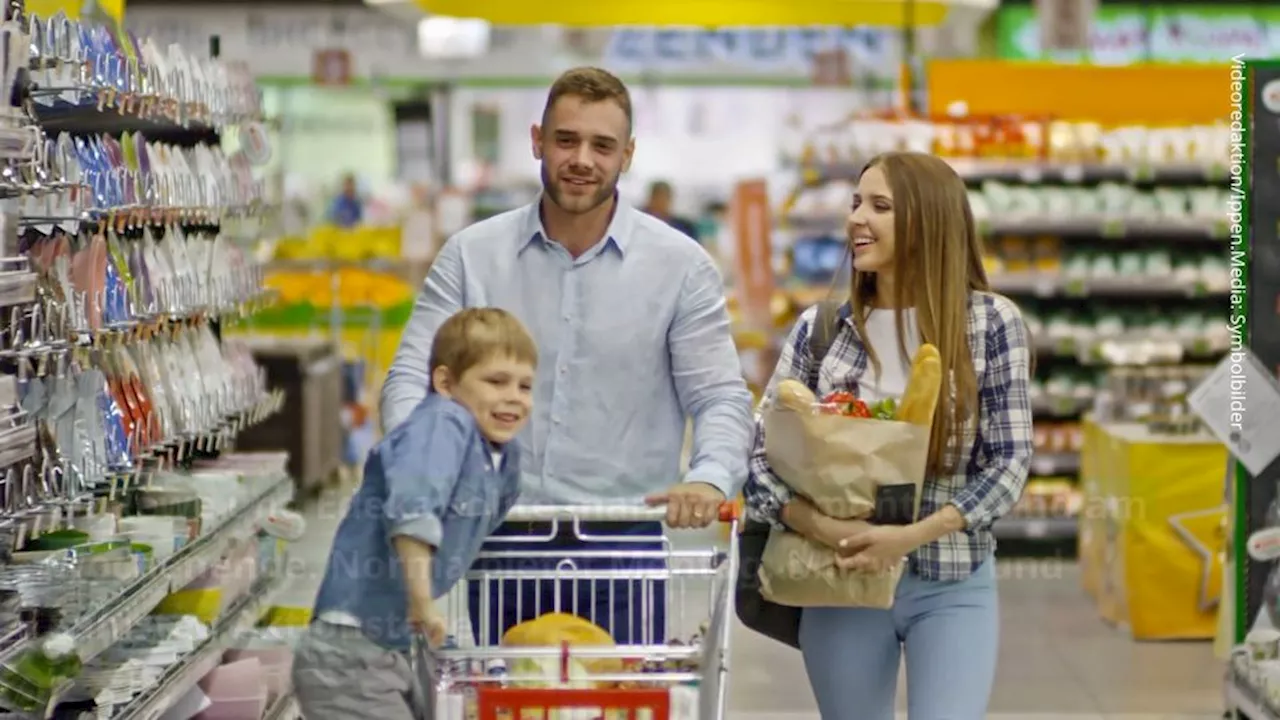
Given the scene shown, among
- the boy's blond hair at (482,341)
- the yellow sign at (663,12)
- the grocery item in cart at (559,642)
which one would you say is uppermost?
the yellow sign at (663,12)

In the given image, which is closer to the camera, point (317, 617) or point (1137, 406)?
point (317, 617)

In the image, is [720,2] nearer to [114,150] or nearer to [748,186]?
[748,186]

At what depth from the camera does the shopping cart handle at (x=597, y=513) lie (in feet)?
10.9

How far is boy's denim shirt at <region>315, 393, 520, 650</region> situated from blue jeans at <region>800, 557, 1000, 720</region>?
818 millimetres

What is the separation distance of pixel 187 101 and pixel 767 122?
58.6 feet

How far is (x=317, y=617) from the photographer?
10.3ft

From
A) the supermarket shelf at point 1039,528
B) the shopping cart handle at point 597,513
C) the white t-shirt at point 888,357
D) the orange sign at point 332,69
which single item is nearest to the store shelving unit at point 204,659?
the shopping cart handle at point 597,513

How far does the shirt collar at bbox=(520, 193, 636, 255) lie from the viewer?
3.85 meters

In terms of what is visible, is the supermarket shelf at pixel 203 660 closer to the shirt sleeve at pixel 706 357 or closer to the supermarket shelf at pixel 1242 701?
the shirt sleeve at pixel 706 357

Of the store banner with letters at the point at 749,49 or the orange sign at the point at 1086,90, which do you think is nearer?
the orange sign at the point at 1086,90

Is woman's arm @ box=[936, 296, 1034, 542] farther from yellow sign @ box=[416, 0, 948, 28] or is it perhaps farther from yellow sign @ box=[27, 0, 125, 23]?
yellow sign @ box=[416, 0, 948, 28]

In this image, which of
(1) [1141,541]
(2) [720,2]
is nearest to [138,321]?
(1) [1141,541]

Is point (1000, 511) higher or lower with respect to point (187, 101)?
lower

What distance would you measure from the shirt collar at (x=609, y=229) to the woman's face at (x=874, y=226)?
1.57ft
